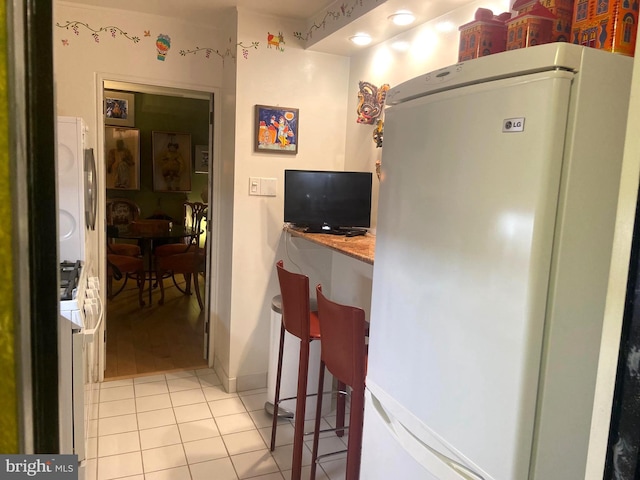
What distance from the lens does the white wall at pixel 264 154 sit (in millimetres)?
2984

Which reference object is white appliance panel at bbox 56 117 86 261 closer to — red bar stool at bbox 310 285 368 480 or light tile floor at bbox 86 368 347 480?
light tile floor at bbox 86 368 347 480

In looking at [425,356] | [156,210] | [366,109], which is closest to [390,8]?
[366,109]

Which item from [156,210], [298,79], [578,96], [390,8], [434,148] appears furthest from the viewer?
[156,210]

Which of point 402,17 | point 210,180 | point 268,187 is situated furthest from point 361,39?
point 210,180

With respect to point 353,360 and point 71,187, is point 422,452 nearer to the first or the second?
point 353,360

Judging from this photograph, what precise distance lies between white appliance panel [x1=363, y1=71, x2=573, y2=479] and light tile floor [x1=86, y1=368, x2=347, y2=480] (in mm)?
1371

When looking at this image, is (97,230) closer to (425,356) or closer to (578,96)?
(425,356)

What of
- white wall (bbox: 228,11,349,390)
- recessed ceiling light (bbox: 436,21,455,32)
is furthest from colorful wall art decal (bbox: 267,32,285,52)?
recessed ceiling light (bbox: 436,21,455,32)

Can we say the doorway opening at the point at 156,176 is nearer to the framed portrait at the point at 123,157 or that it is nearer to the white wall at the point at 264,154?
the framed portrait at the point at 123,157

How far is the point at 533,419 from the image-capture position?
Result: 100cm

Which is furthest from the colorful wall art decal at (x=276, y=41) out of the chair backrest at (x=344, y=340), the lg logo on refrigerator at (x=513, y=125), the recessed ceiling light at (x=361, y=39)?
the lg logo on refrigerator at (x=513, y=125)

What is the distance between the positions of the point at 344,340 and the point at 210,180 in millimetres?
2026

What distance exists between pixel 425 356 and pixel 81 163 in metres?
1.95

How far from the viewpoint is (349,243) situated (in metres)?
2.43
